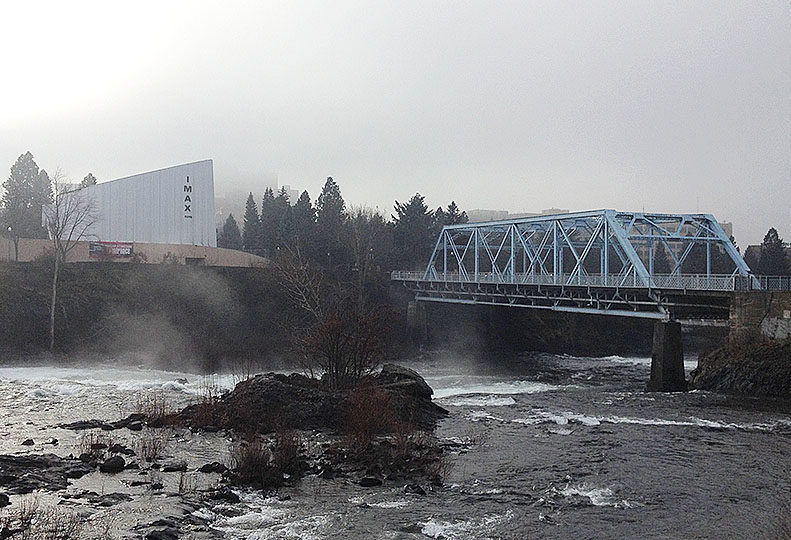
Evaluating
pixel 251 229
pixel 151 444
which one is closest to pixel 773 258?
pixel 251 229

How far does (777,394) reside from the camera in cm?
3912

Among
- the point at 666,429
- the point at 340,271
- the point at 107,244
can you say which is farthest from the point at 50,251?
the point at 666,429

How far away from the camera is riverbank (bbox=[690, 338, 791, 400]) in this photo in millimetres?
39500

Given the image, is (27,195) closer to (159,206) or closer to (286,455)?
(159,206)

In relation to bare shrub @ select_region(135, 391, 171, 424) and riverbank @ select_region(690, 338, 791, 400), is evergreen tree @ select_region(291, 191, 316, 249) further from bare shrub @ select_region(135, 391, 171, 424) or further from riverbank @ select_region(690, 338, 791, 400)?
riverbank @ select_region(690, 338, 791, 400)

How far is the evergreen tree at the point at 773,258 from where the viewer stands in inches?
4134

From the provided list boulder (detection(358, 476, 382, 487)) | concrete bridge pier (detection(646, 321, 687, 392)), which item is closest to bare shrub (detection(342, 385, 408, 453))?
boulder (detection(358, 476, 382, 487))

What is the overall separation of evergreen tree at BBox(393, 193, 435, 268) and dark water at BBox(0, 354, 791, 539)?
54608 millimetres

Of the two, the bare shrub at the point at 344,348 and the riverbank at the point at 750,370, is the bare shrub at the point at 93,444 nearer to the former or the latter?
the bare shrub at the point at 344,348

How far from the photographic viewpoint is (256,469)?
818 inches

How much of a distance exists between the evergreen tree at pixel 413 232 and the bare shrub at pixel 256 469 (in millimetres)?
74407

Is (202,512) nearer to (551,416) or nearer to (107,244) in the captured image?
(551,416)

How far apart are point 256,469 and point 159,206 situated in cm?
6119

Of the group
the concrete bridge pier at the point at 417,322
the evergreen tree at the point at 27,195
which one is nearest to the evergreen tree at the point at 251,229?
the evergreen tree at the point at 27,195
